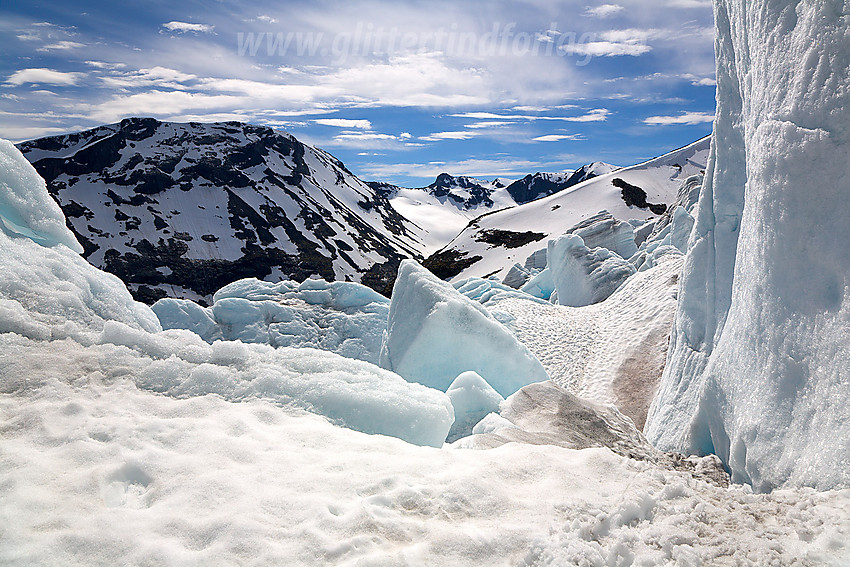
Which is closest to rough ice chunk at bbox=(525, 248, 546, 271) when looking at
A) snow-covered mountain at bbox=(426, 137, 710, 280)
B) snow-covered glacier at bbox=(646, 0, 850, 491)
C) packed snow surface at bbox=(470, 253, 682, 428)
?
snow-covered mountain at bbox=(426, 137, 710, 280)

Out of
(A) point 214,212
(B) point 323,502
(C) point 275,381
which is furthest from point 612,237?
(A) point 214,212

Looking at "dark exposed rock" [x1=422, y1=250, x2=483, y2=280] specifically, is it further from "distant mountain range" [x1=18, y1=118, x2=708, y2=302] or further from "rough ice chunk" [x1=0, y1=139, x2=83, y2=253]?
"rough ice chunk" [x1=0, y1=139, x2=83, y2=253]

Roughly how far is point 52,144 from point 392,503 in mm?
146677

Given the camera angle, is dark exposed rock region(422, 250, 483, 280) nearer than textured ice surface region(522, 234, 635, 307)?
No

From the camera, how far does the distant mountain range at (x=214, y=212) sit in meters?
84.8

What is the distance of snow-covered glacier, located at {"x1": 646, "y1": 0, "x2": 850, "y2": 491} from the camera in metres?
3.84

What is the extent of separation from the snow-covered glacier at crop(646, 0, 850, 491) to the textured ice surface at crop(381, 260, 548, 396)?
498cm

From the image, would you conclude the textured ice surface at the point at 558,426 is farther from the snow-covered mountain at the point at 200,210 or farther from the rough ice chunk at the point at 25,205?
the snow-covered mountain at the point at 200,210

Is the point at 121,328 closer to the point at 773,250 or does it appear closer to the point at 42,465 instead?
the point at 42,465

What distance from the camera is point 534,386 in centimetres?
Answer: 745

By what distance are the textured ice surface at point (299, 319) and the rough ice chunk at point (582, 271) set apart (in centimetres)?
976

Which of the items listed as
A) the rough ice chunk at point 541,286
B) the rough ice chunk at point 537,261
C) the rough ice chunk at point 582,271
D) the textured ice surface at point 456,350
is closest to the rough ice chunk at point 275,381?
the textured ice surface at point 456,350

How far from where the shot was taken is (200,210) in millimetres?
108938

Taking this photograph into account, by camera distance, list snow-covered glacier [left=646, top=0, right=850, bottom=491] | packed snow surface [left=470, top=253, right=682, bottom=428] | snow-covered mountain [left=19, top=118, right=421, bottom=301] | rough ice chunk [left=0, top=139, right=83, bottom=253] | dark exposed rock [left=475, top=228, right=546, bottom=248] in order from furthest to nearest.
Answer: snow-covered mountain [left=19, top=118, right=421, bottom=301], dark exposed rock [left=475, top=228, right=546, bottom=248], packed snow surface [left=470, top=253, right=682, bottom=428], rough ice chunk [left=0, top=139, right=83, bottom=253], snow-covered glacier [left=646, top=0, right=850, bottom=491]
